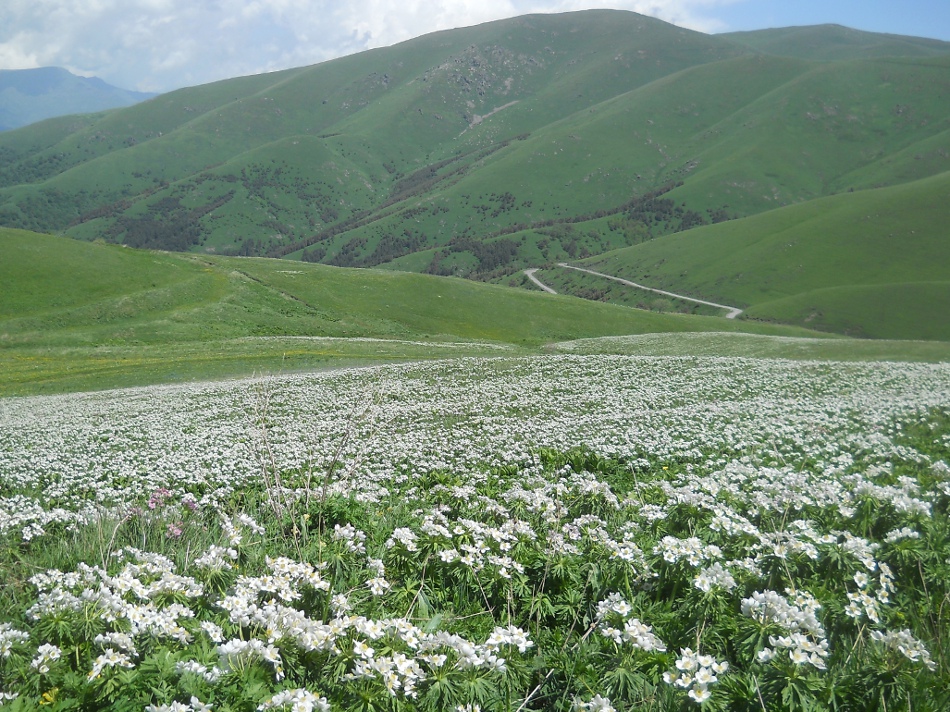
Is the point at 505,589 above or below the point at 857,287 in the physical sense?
below

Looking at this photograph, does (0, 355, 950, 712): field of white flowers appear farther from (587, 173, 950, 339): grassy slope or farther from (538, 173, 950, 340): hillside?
(538, 173, 950, 340): hillside

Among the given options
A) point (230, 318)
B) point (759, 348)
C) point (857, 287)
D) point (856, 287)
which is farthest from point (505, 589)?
point (857, 287)

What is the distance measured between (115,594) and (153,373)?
43554mm

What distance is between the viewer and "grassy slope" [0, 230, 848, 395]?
160 ft

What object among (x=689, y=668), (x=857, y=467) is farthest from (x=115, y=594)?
(x=857, y=467)

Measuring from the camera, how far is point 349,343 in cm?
5962

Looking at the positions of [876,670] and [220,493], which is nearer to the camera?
[876,670]

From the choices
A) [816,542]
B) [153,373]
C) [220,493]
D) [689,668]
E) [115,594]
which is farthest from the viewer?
[153,373]

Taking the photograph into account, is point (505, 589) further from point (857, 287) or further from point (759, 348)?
point (857, 287)

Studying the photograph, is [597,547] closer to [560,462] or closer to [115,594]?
[115,594]

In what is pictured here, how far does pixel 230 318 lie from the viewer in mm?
69812

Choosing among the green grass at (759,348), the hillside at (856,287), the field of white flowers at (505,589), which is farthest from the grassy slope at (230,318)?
the hillside at (856,287)

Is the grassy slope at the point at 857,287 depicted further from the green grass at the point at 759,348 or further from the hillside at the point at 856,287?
the green grass at the point at 759,348

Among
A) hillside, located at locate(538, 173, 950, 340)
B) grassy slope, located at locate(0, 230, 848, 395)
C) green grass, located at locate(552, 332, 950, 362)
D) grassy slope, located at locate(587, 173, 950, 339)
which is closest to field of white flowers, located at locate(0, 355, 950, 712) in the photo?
green grass, located at locate(552, 332, 950, 362)
